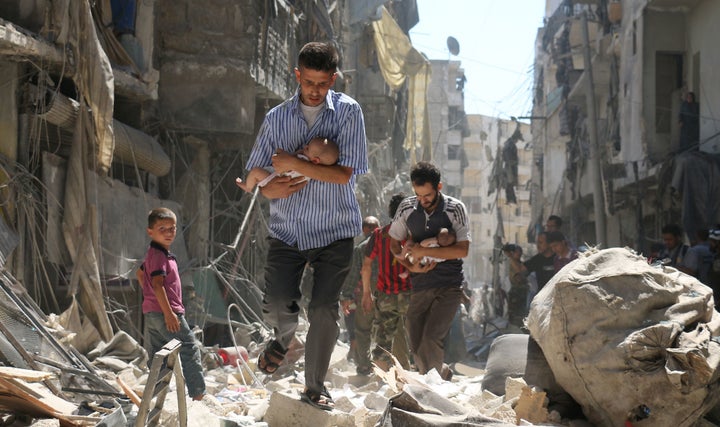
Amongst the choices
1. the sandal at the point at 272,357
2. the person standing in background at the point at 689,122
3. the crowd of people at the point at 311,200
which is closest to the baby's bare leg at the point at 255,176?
the crowd of people at the point at 311,200

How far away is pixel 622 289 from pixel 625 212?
2014 centimetres

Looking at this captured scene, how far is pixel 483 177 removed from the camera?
83625 millimetres

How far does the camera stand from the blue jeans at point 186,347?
19.9 feet

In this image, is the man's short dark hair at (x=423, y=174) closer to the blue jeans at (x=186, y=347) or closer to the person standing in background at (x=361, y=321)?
the blue jeans at (x=186, y=347)

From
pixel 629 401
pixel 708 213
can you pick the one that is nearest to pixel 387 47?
pixel 708 213

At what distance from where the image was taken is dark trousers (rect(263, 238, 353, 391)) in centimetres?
465

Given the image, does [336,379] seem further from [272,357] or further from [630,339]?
[630,339]

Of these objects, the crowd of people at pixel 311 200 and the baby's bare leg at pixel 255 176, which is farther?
the baby's bare leg at pixel 255 176

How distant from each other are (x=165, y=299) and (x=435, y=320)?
207 centimetres

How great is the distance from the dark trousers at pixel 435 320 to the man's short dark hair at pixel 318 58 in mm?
2846

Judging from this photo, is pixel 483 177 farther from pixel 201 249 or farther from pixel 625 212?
pixel 201 249

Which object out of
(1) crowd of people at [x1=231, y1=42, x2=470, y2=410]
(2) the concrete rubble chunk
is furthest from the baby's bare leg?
(2) the concrete rubble chunk

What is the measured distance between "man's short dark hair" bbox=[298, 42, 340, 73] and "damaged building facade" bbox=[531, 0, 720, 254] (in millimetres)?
10866

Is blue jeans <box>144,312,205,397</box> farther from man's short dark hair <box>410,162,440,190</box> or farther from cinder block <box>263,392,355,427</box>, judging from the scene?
man's short dark hair <box>410,162,440,190</box>
